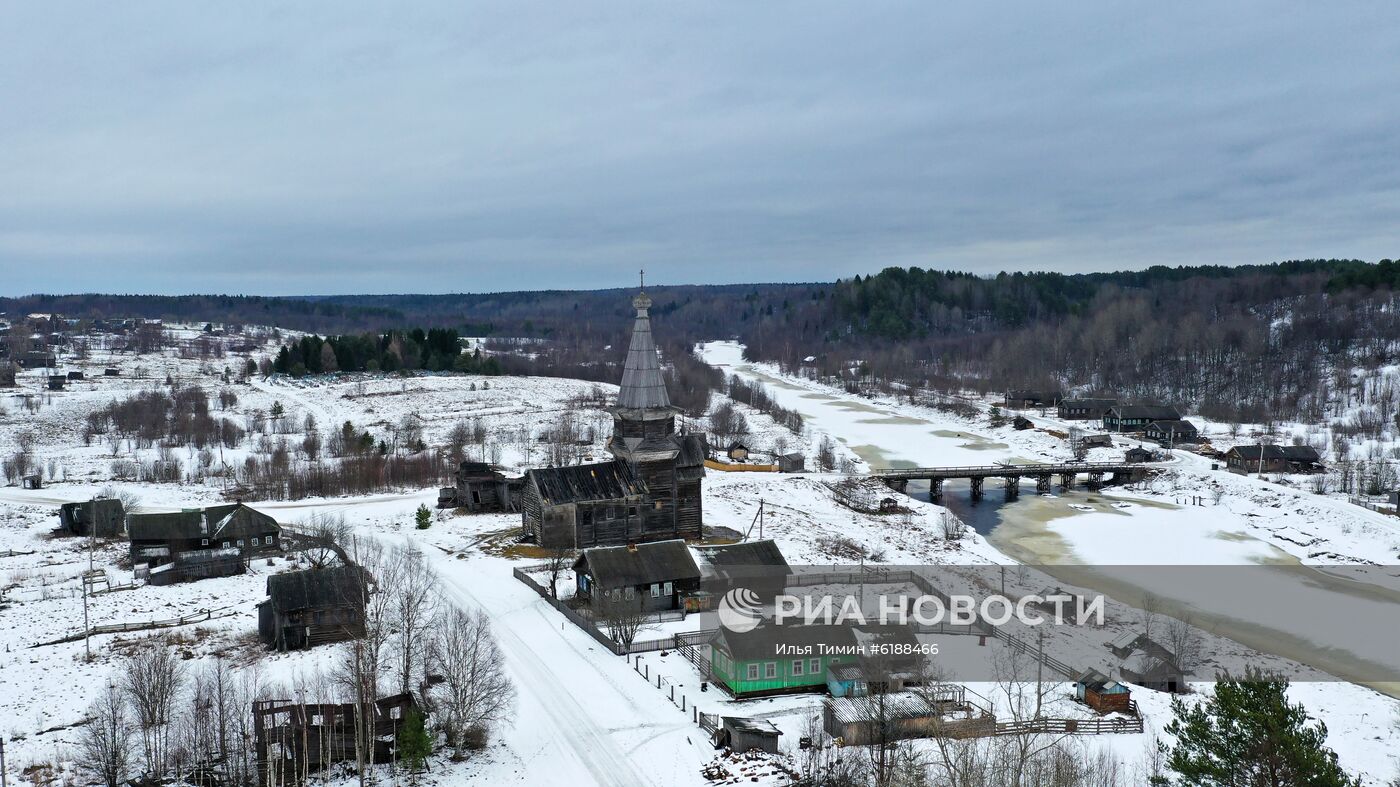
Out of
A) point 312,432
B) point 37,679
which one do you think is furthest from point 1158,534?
point 312,432

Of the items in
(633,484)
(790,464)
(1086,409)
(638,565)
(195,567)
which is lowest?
(195,567)

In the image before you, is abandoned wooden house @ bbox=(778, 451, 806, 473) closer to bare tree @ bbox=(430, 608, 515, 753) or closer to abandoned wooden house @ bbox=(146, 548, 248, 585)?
abandoned wooden house @ bbox=(146, 548, 248, 585)

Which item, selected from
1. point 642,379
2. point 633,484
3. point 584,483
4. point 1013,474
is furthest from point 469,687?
point 1013,474

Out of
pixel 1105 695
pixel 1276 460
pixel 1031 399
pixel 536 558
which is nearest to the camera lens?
pixel 1105 695

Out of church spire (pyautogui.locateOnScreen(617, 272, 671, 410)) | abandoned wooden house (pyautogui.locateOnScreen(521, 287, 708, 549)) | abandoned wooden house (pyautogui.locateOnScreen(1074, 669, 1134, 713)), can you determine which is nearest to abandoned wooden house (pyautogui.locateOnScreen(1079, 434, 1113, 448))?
abandoned wooden house (pyautogui.locateOnScreen(521, 287, 708, 549))

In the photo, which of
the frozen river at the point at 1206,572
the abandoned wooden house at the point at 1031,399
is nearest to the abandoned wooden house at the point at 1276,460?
the frozen river at the point at 1206,572

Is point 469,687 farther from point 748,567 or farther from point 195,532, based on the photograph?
point 195,532
